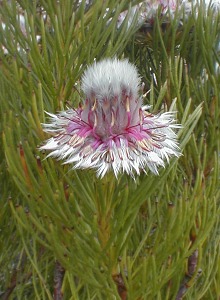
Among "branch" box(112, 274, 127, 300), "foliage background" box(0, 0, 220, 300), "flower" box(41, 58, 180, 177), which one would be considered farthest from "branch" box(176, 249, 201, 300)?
"flower" box(41, 58, 180, 177)

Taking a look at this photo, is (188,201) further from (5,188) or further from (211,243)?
(5,188)

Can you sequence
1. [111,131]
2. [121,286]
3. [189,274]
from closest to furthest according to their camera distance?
1. [111,131]
2. [121,286]
3. [189,274]

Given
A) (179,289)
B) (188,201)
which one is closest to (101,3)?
(188,201)

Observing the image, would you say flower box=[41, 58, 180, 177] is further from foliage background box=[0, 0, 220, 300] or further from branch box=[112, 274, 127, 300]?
branch box=[112, 274, 127, 300]

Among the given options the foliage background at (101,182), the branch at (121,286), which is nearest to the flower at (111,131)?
the foliage background at (101,182)

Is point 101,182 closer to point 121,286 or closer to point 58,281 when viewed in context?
point 121,286

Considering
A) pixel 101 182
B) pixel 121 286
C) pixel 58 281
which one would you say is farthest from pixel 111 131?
pixel 58 281

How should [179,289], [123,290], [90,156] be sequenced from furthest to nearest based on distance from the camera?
[179,289]
[123,290]
[90,156]

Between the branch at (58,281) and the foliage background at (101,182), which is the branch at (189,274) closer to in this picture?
the foliage background at (101,182)
